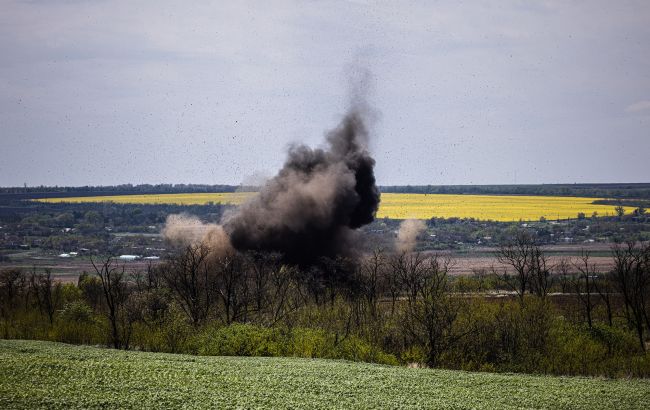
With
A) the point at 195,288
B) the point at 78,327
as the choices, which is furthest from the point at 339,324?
the point at 78,327

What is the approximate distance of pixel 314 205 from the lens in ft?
306

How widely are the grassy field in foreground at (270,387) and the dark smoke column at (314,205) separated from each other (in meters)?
50.1

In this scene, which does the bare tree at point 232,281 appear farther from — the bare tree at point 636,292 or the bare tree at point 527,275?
the bare tree at point 636,292

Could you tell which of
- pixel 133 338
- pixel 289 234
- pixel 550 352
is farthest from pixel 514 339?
pixel 289 234

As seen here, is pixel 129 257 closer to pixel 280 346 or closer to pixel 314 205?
pixel 314 205

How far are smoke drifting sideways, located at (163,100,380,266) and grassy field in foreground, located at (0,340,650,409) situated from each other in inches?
1973

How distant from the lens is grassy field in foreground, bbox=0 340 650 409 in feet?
111

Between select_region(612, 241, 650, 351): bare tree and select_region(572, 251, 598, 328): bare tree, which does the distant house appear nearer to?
select_region(572, 251, 598, 328): bare tree

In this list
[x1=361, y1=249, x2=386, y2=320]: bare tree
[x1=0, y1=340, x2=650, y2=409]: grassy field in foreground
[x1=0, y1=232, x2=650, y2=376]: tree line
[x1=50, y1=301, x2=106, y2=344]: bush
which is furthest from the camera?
[x1=361, y1=249, x2=386, y2=320]: bare tree

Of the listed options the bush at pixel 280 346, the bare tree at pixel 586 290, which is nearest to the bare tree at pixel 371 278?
the bare tree at pixel 586 290

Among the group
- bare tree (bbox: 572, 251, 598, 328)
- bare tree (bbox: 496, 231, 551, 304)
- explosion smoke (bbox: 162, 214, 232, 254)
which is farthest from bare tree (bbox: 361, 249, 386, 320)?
bare tree (bbox: 572, 251, 598, 328)

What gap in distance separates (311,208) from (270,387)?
56666 millimetres

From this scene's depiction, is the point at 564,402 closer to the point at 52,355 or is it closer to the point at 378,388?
the point at 378,388

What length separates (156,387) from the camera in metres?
35.8
